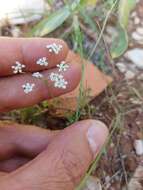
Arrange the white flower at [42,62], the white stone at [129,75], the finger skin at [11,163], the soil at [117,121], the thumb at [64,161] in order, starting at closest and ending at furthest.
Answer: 1. the thumb at [64,161]
2. the white flower at [42,62]
3. the finger skin at [11,163]
4. the soil at [117,121]
5. the white stone at [129,75]

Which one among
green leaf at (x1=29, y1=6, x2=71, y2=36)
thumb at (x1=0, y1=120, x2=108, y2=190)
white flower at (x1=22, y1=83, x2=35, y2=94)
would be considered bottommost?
thumb at (x1=0, y1=120, x2=108, y2=190)

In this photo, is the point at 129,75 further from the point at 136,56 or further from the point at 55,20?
the point at 55,20

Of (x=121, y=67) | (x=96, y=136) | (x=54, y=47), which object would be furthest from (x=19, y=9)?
(x=96, y=136)

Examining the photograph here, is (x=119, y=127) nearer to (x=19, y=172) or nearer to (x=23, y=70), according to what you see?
(x=23, y=70)

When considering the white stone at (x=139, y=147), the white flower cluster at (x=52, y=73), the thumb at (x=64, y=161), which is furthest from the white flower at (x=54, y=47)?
the white stone at (x=139, y=147)

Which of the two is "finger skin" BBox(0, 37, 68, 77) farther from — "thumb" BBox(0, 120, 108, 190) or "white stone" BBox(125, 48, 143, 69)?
"white stone" BBox(125, 48, 143, 69)

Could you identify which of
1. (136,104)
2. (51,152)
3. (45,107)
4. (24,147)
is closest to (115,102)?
(136,104)

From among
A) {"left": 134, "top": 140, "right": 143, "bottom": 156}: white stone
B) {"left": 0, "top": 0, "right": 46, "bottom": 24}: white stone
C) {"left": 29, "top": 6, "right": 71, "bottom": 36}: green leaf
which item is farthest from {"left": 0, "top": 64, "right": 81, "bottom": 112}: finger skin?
{"left": 0, "top": 0, "right": 46, "bottom": 24}: white stone

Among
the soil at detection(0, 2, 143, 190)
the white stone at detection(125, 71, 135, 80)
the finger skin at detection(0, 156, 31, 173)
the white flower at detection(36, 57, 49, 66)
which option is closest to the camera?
the white flower at detection(36, 57, 49, 66)

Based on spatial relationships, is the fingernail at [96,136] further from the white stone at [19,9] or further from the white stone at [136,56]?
the white stone at [19,9]
